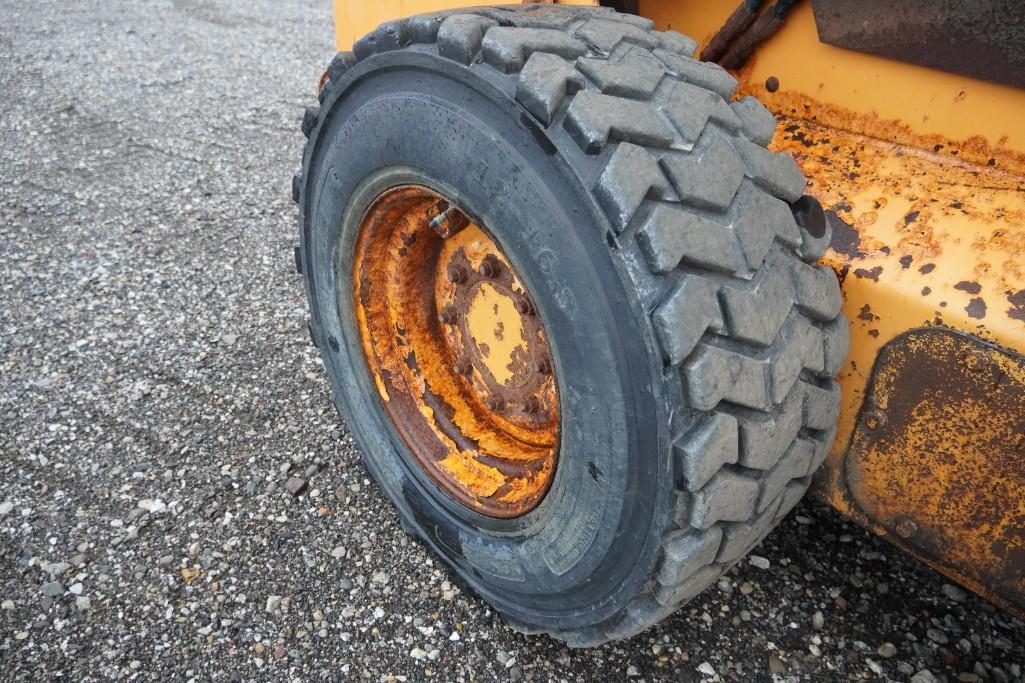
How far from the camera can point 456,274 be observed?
1873 mm

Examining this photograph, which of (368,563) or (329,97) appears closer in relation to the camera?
(329,97)

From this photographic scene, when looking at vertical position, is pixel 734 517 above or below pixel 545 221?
below

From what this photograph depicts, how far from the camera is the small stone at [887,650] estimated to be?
189 cm

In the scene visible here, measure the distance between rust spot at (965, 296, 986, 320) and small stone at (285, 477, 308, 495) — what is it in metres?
1.76

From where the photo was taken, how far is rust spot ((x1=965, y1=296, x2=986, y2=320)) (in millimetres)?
1267

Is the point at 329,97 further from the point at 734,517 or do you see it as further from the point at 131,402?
the point at 131,402

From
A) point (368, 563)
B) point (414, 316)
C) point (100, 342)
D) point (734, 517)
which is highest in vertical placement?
point (734, 517)

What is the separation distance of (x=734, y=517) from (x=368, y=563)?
1.10 metres

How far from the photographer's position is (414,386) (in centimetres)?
207

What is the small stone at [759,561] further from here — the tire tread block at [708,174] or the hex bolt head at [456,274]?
the tire tread block at [708,174]

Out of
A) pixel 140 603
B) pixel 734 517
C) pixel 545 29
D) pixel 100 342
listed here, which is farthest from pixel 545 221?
pixel 100 342

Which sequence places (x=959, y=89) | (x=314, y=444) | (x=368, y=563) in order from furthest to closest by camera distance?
(x=314, y=444) < (x=368, y=563) < (x=959, y=89)

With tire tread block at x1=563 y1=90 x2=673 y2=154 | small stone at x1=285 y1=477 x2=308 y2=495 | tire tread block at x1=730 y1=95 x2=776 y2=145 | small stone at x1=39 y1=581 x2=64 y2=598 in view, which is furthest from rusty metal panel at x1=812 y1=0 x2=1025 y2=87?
small stone at x1=39 y1=581 x2=64 y2=598

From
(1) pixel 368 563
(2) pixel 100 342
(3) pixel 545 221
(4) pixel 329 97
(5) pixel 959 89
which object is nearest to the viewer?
(3) pixel 545 221
